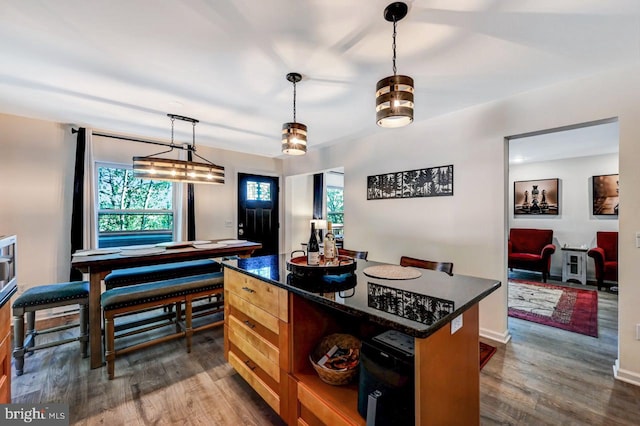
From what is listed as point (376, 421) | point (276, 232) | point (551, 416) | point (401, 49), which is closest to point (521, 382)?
point (551, 416)

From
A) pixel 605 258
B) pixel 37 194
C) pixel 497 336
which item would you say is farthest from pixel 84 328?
pixel 605 258

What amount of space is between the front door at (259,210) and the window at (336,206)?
2.03 metres

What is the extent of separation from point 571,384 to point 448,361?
174cm

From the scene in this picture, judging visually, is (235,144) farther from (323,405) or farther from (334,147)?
(323,405)

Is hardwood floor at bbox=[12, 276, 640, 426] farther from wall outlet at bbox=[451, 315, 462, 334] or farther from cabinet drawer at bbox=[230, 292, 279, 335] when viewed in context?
wall outlet at bbox=[451, 315, 462, 334]

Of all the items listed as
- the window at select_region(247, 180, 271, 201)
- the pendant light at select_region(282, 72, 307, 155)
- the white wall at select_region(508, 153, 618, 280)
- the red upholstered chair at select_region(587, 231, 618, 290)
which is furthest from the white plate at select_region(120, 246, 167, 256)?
the red upholstered chair at select_region(587, 231, 618, 290)

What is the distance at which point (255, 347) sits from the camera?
1830mm

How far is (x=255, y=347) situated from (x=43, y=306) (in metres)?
1.97

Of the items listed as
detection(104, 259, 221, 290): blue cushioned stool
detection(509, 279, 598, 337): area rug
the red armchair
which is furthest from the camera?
the red armchair

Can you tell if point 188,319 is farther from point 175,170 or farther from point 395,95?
point 395,95

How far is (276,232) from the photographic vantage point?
5.63m

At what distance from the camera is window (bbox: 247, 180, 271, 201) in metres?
5.26

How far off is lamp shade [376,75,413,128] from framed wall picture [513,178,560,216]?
5830mm

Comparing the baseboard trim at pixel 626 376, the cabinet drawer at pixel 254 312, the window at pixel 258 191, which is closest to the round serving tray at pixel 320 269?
the cabinet drawer at pixel 254 312
